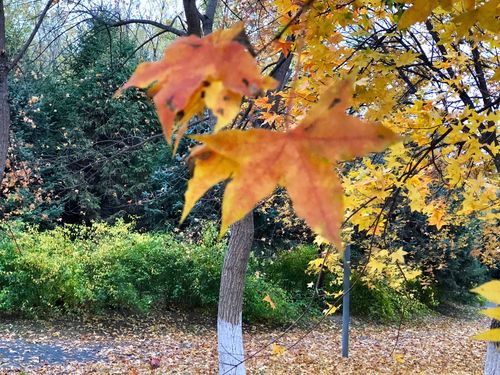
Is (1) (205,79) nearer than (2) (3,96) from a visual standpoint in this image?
Yes

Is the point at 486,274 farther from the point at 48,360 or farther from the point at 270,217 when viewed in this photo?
the point at 48,360

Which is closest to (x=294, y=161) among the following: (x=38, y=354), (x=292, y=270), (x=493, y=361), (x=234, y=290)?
(x=234, y=290)

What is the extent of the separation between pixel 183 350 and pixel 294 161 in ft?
22.8

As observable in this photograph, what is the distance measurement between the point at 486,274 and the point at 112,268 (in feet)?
34.8

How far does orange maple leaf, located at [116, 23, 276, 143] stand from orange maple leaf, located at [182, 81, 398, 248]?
3 centimetres

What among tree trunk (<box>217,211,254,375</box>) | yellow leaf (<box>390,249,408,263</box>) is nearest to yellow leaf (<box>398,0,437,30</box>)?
yellow leaf (<box>390,249,408,263</box>)

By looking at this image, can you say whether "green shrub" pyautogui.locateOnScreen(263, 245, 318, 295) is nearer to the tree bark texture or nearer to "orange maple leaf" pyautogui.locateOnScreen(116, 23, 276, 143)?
the tree bark texture

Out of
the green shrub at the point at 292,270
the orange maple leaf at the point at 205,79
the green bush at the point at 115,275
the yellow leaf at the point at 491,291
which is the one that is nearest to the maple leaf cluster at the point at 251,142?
Result: the orange maple leaf at the point at 205,79

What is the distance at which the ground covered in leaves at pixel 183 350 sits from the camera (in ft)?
19.4

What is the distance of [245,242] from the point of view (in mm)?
4238

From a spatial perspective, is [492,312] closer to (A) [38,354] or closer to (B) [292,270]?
(A) [38,354]

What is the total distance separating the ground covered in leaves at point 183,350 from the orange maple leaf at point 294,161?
4.82 metres

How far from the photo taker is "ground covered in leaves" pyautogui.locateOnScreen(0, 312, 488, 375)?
5.90m

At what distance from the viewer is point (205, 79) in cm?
37
